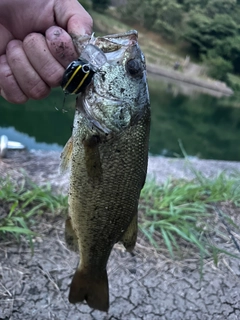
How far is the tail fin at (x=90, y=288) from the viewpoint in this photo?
5.77ft

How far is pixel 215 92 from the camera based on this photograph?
28.5m

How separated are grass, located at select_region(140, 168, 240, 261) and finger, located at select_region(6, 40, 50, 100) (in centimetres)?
149

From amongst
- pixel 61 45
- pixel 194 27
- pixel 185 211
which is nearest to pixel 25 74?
pixel 61 45

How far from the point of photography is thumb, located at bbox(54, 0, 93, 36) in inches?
61.0

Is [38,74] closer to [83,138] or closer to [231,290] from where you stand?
[83,138]

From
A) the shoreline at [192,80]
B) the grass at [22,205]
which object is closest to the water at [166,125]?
the grass at [22,205]

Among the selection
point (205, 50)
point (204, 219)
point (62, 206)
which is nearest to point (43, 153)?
point (62, 206)

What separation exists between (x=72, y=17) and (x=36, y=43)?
0.68 ft

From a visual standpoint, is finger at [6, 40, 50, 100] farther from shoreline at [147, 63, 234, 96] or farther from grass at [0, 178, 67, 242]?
shoreline at [147, 63, 234, 96]

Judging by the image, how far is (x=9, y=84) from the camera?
1606 mm

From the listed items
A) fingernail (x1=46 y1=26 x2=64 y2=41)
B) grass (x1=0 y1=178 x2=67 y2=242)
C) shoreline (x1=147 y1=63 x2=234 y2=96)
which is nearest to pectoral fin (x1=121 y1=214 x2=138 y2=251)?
fingernail (x1=46 y1=26 x2=64 y2=41)

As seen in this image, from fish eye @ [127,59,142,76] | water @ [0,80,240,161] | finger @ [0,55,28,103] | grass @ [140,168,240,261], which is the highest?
fish eye @ [127,59,142,76]

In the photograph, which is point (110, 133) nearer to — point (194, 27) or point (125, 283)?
point (125, 283)

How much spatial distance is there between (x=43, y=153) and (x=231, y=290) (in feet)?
9.91
